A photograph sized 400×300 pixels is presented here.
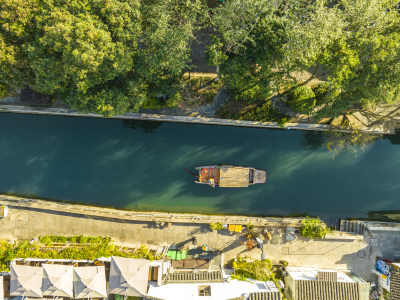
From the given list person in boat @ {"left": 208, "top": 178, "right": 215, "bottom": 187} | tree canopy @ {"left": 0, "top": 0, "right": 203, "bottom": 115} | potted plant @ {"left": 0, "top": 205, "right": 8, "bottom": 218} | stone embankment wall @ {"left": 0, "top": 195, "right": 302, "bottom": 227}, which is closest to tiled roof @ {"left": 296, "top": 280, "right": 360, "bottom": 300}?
stone embankment wall @ {"left": 0, "top": 195, "right": 302, "bottom": 227}

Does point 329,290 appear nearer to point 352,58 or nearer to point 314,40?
point 352,58

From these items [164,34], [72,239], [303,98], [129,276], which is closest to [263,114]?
[303,98]

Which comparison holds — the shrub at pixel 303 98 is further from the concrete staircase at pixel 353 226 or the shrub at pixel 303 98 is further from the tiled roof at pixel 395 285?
the tiled roof at pixel 395 285

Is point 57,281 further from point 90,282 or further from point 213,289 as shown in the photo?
point 213,289

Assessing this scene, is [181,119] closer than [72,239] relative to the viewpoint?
No

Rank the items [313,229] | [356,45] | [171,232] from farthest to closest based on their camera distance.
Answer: [171,232] < [313,229] < [356,45]

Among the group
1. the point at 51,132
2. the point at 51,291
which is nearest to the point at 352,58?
the point at 51,132
